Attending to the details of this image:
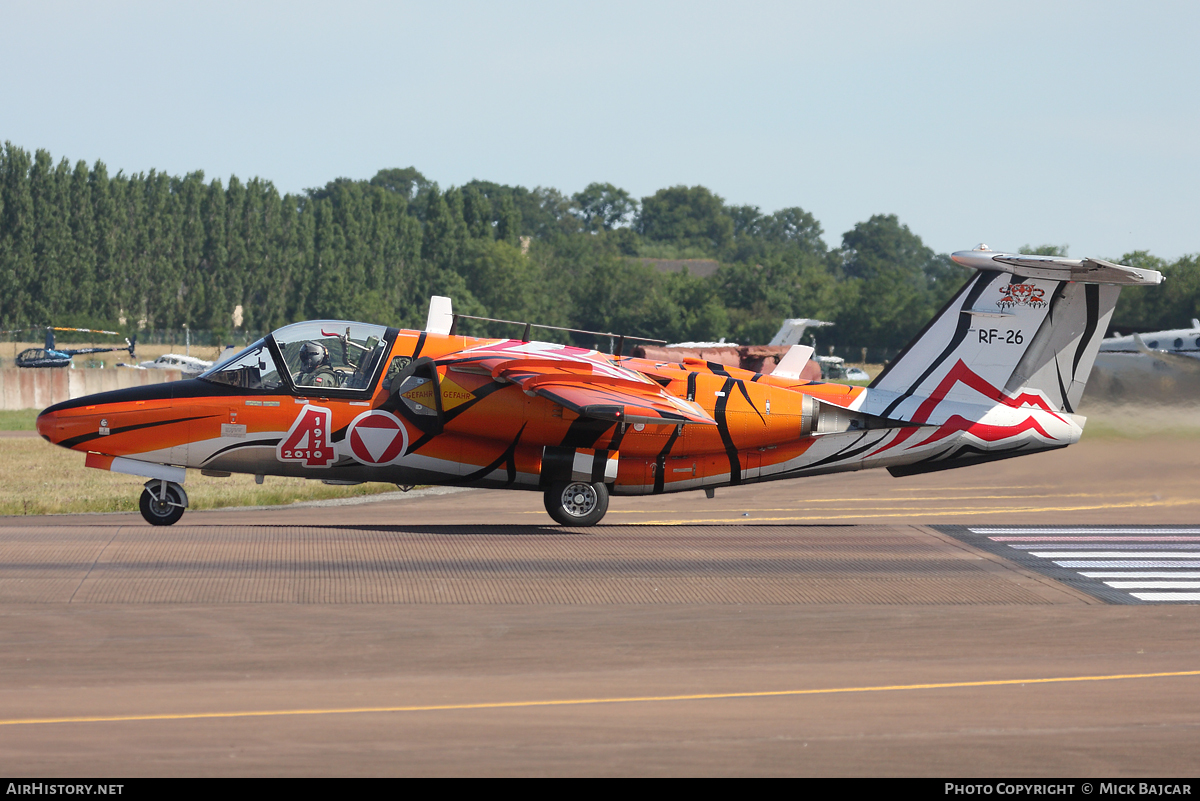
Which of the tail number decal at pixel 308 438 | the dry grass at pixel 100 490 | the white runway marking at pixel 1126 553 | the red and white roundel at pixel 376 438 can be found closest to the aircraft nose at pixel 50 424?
the tail number decal at pixel 308 438

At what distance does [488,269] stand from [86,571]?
304 feet

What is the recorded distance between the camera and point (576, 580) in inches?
484

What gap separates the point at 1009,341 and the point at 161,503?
1287 centimetres

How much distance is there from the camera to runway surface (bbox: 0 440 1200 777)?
7098 millimetres

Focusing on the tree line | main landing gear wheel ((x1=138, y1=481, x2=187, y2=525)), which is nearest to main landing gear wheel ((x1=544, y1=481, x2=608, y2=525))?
main landing gear wheel ((x1=138, y1=481, x2=187, y2=525))

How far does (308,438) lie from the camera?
16250mm

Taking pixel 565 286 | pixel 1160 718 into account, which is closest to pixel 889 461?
pixel 1160 718

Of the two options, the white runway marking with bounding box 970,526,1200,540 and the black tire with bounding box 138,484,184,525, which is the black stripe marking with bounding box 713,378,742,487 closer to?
the white runway marking with bounding box 970,526,1200,540

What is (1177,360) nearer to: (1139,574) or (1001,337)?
(1001,337)

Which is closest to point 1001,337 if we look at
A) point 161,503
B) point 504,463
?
point 504,463

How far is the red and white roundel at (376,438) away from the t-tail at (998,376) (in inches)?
281

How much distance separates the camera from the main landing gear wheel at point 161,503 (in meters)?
16.0

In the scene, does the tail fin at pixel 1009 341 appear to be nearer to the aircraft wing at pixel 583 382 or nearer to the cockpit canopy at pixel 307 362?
the aircraft wing at pixel 583 382
